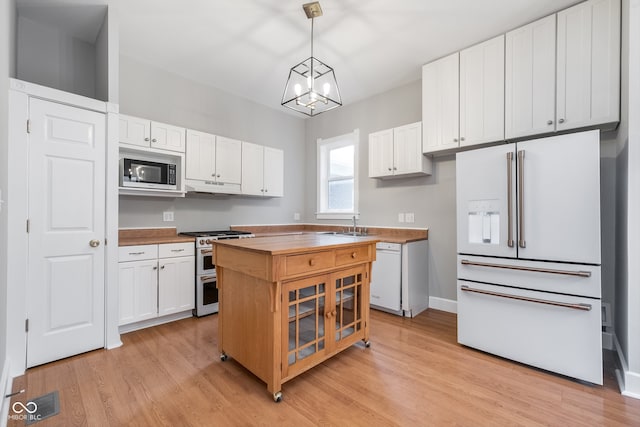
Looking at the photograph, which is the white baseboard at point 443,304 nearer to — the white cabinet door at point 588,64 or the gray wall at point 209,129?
the white cabinet door at point 588,64

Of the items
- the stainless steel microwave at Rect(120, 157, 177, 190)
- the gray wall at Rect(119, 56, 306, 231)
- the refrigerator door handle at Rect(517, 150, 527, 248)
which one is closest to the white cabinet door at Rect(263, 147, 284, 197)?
the gray wall at Rect(119, 56, 306, 231)

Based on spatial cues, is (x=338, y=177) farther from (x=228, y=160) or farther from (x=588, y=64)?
(x=588, y=64)

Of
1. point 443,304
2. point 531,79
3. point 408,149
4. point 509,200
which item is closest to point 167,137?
point 408,149

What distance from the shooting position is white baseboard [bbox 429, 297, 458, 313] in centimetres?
341

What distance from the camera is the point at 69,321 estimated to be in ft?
7.54

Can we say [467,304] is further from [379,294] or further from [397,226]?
[397,226]

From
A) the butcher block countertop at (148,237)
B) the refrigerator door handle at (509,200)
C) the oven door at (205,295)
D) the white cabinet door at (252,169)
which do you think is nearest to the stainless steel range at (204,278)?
the oven door at (205,295)

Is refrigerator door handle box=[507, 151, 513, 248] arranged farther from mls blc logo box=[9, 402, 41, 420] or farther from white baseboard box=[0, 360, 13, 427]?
white baseboard box=[0, 360, 13, 427]

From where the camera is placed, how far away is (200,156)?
3512mm

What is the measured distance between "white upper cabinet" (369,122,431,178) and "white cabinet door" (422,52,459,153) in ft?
0.47

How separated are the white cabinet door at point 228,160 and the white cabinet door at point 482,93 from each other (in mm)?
2760

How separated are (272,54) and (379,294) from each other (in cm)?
303

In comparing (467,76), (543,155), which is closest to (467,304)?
(543,155)

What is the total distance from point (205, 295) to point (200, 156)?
65.7 inches
